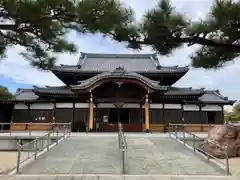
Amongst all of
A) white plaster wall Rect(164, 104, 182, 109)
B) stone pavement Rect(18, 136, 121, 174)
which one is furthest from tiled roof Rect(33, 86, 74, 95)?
stone pavement Rect(18, 136, 121, 174)

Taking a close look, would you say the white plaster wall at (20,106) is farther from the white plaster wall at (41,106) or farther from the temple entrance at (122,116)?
the temple entrance at (122,116)

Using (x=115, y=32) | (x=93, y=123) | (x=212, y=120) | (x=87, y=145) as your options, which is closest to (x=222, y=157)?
(x=87, y=145)

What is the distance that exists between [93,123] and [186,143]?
888 centimetres

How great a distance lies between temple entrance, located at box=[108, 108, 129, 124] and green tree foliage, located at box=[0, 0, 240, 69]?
1494cm

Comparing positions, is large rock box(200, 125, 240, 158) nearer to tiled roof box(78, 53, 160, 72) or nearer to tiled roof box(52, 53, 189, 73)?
tiled roof box(52, 53, 189, 73)

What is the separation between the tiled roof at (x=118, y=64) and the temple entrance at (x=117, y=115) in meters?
4.45

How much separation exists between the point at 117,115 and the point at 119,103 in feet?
6.10

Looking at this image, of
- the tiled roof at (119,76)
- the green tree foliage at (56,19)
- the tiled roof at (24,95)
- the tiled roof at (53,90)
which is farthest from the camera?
the tiled roof at (24,95)

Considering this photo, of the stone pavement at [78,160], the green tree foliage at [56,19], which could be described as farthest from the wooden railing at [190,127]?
the green tree foliage at [56,19]

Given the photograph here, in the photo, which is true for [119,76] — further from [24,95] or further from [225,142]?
[225,142]

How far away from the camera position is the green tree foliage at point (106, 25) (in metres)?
4.24

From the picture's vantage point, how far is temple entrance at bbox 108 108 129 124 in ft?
67.6

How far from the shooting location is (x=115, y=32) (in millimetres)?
4816

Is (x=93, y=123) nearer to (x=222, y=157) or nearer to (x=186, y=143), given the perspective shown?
(x=186, y=143)
